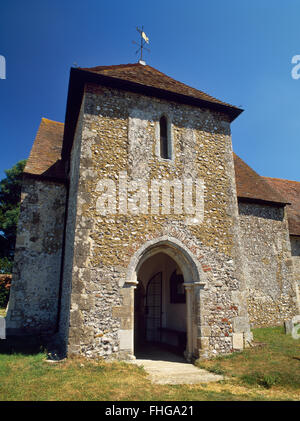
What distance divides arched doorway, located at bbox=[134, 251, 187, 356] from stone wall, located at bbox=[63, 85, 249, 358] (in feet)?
7.77

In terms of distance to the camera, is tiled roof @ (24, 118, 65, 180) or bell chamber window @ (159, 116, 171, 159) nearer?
bell chamber window @ (159, 116, 171, 159)

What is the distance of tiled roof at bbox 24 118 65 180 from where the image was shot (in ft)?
36.2

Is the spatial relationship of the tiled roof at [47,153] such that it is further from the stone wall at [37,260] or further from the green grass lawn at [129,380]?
the green grass lawn at [129,380]

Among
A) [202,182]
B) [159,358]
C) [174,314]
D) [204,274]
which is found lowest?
[159,358]

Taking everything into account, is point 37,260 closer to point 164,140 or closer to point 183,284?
point 183,284

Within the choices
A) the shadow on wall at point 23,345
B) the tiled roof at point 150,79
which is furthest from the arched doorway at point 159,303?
the tiled roof at point 150,79

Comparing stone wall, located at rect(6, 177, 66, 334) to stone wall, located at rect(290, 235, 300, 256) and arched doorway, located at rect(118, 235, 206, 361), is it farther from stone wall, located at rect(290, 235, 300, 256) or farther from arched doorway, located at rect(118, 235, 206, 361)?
stone wall, located at rect(290, 235, 300, 256)

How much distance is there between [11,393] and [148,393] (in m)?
2.32

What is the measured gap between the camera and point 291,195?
16594 millimetres

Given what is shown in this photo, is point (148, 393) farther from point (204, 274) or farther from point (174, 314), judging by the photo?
point (174, 314)

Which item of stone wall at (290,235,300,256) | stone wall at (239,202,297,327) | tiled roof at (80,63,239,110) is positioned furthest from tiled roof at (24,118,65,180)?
stone wall at (290,235,300,256)

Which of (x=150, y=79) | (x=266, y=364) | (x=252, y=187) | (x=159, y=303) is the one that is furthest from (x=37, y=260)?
(x=252, y=187)

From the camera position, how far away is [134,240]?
7.89 metres

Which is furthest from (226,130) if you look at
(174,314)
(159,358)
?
(159,358)
